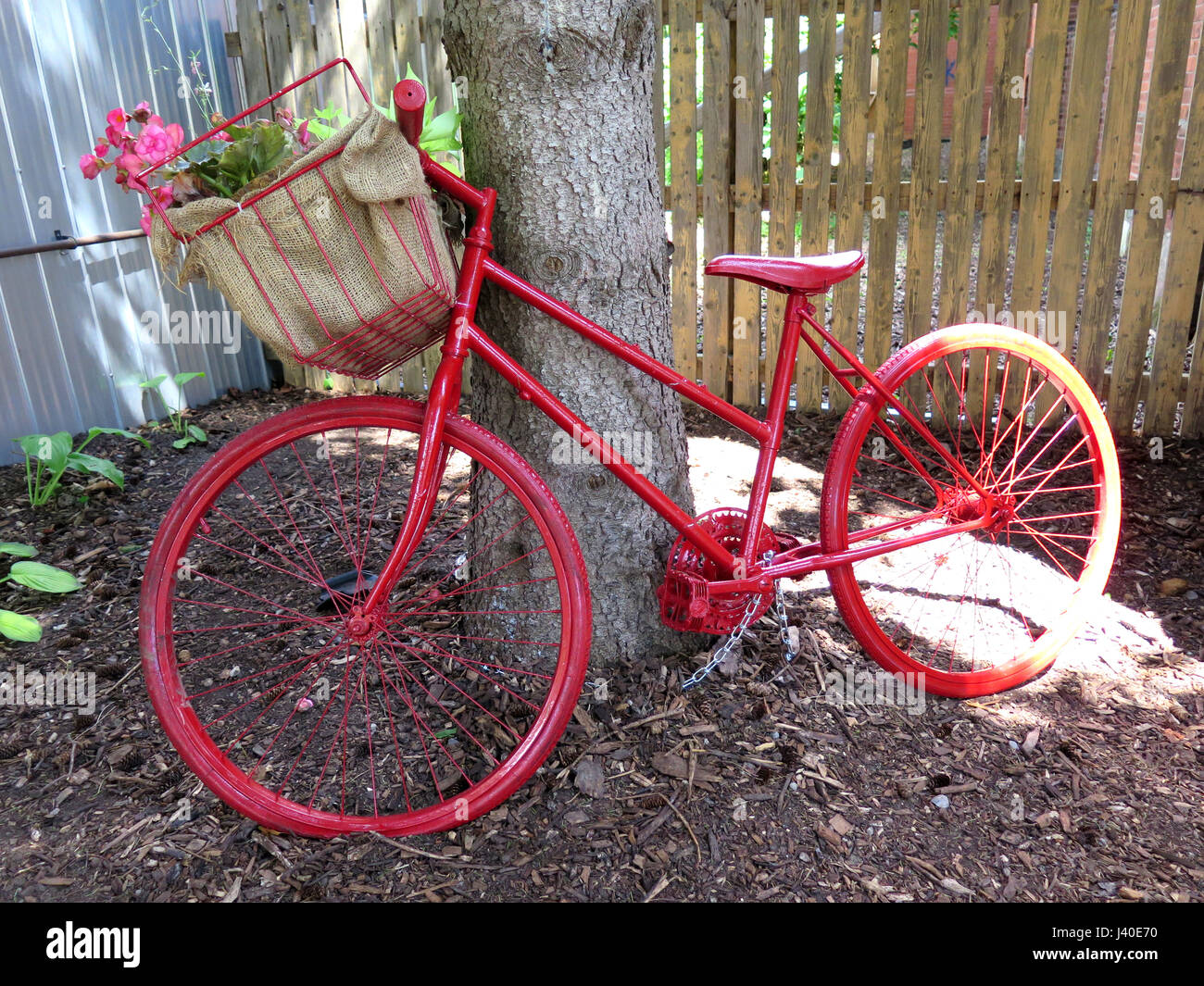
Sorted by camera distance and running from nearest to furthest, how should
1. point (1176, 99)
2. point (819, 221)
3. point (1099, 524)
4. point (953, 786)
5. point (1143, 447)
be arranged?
point (953, 786) → point (1099, 524) → point (1176, 99) → point (1143, 447) → point (819, 221)

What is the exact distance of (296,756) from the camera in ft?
8.04

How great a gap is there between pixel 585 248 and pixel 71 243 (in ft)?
10.8

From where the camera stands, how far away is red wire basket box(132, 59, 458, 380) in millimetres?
1854

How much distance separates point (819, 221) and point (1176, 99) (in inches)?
62.5

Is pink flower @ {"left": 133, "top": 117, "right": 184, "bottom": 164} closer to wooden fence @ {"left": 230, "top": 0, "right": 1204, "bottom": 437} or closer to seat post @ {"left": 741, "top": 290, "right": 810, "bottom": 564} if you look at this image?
seat post @ {"left": 741, "top": 290, "right": 810, "bottom": 564}

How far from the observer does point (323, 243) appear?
190 centimetres

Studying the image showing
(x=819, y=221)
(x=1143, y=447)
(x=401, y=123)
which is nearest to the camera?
(x=401, y=123)

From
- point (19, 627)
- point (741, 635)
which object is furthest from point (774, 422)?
point (19, 627)

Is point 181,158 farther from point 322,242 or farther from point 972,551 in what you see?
point 972,551

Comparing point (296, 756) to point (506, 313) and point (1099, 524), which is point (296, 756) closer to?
point (506, 313)

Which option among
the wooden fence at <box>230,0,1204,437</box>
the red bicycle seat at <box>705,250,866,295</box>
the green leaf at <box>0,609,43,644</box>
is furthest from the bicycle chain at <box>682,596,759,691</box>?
the wooden fence at <box>230,0,1204,437</box>

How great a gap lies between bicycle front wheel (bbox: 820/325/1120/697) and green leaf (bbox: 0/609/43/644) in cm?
239
